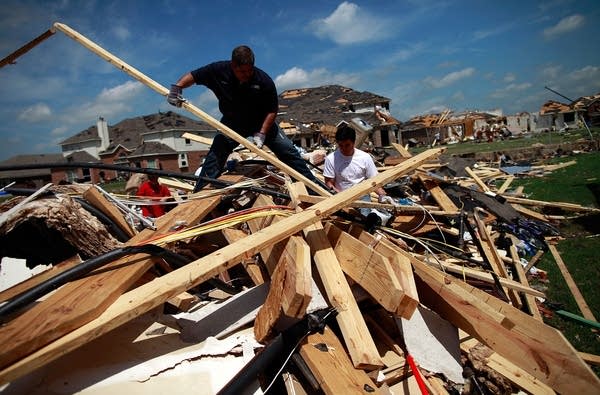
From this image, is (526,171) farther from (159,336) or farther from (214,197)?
(159,336)

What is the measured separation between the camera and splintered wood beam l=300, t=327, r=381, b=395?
1.61m

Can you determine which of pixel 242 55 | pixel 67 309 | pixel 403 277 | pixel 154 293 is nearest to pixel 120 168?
→ pixel 242 55

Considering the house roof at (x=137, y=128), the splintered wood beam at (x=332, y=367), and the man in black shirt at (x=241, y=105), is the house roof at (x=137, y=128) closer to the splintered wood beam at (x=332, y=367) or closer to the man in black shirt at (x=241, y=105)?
the man in black shirt at (x=241, y=105)

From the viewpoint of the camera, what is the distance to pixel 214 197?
3.18 m

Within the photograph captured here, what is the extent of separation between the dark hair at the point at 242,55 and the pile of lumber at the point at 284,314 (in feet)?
5.91

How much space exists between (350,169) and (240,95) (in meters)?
1.74

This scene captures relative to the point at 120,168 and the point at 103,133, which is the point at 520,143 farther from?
the point at 103,133

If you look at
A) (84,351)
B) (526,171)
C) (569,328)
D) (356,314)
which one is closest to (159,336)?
(84,351)

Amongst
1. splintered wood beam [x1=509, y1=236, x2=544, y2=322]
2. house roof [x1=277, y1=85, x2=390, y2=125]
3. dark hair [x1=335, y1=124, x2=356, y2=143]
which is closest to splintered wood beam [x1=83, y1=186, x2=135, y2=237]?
dark hair [x1=335, y1=124, x2=356, y2=143]

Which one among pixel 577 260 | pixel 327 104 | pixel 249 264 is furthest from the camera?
pixel 327 104

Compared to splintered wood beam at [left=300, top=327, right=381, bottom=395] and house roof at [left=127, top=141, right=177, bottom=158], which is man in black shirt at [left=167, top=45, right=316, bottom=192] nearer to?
splintered wood beam at [left=300, top=327, right=381, bottom=395]

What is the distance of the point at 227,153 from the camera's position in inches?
162

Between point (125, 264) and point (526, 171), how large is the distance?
15931mm

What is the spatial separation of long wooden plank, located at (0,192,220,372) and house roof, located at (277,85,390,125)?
118 feet
